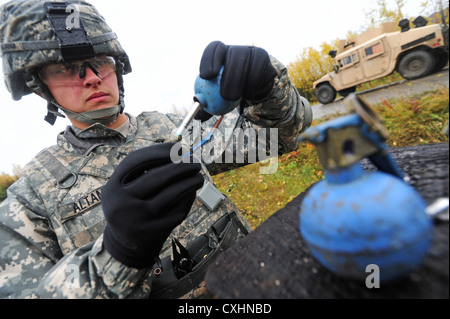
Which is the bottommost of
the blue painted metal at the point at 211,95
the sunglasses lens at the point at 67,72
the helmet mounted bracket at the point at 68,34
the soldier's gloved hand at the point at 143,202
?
the soldier's gloved hand at the point at 143,202

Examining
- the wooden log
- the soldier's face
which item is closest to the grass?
the wooden log

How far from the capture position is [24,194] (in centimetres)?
165

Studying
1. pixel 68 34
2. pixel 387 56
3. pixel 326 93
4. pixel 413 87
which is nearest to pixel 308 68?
pixel 326 93

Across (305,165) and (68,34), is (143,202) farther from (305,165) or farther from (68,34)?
(305,165)

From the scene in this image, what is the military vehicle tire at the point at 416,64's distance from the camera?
18.8ft

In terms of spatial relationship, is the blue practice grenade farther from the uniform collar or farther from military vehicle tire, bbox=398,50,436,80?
military vehicle tire, bbox=398,50,436,80

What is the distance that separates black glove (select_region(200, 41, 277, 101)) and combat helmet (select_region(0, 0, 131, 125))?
3.78ft

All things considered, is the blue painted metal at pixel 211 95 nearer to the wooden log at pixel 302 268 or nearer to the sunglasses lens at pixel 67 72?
the wooden log at pixel 302 268

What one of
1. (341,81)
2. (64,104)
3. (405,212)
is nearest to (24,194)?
(64,104)

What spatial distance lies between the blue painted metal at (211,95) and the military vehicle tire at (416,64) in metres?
6.91

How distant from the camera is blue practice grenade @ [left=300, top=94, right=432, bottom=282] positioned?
0.46 meters

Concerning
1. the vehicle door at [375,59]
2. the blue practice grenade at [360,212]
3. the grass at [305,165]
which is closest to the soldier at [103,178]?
the blue practice grenade at [360,212]
